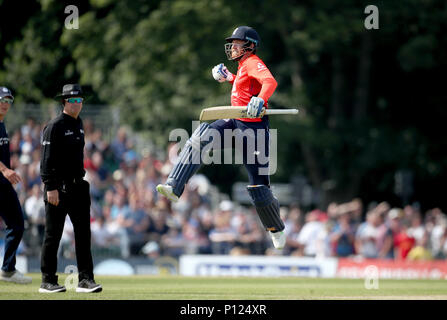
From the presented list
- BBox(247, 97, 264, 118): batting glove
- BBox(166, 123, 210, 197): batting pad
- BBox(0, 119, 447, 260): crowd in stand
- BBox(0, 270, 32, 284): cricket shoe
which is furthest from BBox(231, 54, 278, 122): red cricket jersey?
BBox(0, 119, 447, 260): crowd in stand

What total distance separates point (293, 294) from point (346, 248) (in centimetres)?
902

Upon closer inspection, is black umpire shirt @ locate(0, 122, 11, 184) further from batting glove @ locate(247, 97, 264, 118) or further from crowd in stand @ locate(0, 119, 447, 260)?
crowd in stand @ locate(0, 119, 447, 260)

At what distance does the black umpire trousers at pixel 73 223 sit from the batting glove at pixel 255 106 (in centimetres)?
232

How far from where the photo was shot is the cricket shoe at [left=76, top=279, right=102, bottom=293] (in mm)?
10376

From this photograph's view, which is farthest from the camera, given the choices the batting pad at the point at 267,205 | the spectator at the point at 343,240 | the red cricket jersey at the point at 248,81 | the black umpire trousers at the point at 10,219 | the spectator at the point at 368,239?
the spectator at the point at 368,239

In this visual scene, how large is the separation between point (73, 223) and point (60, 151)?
37.2 inches

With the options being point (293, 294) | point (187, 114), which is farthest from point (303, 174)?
point (293, 294)

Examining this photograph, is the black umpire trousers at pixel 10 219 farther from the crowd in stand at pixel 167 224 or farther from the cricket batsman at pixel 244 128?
the crowd in stand at pixel 167 224

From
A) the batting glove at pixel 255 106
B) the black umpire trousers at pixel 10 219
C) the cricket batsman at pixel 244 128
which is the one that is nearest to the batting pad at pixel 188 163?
the cricket batsman at pixel 244 128

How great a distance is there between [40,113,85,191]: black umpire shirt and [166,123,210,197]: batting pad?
124 cm

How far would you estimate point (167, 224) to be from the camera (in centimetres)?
1948

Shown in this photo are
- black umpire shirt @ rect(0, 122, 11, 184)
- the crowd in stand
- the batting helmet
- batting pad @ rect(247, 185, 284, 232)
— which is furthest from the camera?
the crowd in stand

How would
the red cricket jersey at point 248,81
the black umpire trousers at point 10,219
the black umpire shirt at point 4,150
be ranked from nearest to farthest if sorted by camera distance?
the red cricket jersey at point 248,81
the black umpire shirt at point 4,150
the black umpire trousers at point 10,219

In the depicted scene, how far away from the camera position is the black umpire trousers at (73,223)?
10.2 m
